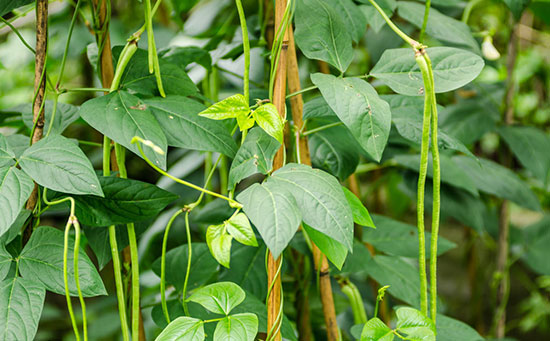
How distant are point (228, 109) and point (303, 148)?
168mm

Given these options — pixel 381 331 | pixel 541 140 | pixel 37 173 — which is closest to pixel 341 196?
pixel 381 331

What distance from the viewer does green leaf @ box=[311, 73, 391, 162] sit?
1.55 feet

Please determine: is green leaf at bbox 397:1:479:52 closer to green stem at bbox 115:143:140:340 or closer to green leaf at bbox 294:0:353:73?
green leaf at bbox 294:0:353:73

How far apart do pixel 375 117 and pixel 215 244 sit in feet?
0.65

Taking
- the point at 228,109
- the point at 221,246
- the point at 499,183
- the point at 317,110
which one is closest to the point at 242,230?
the point at 221,246

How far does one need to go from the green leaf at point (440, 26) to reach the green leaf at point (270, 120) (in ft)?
1.27

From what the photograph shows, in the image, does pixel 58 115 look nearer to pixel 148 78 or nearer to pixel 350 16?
pixel 148 78

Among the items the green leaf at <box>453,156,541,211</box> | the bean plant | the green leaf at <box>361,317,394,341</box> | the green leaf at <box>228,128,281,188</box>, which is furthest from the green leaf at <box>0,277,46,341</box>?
the green leaf at <box>453,156,541,211</box>

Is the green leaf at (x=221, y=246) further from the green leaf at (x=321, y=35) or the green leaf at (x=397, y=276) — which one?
the green leaf at (x=397, y=276)

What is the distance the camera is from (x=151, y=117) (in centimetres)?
52

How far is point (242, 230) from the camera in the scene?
463 millimetres

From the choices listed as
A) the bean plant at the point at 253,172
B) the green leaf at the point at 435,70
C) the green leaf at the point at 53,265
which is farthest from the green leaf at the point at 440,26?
the green leaf at the point at 53,265

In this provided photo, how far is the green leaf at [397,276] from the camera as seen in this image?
0.74m

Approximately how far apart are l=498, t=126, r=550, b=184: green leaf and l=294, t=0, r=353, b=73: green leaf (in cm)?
63
